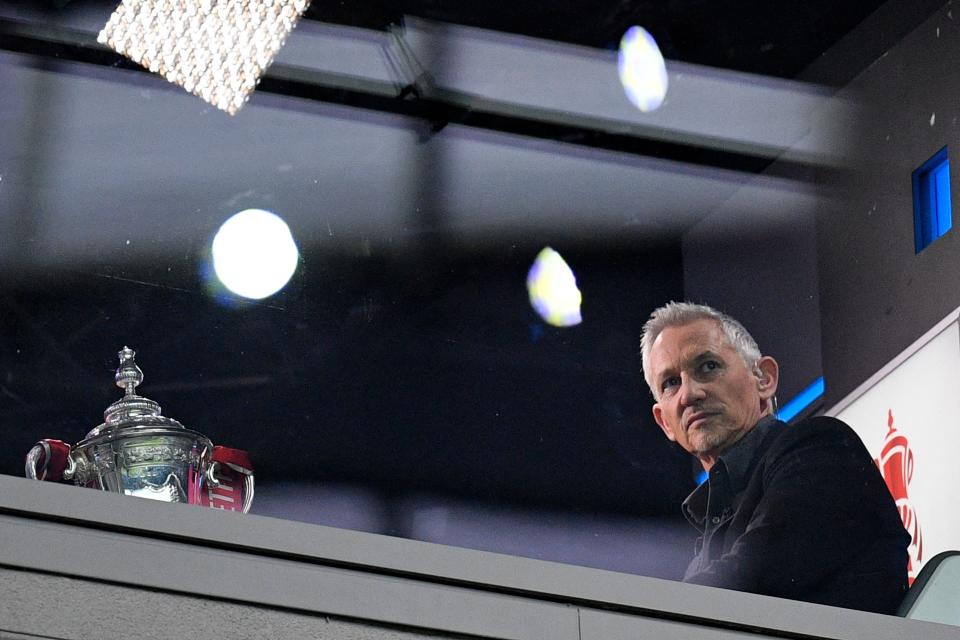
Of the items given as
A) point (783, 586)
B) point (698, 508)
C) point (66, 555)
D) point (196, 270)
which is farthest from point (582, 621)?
point (196, 270)

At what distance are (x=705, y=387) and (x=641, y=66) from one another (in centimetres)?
156

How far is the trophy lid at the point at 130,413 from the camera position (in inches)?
63.1

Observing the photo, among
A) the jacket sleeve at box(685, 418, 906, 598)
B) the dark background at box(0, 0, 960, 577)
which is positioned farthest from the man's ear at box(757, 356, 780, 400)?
the dark background at box(0, 0, 960, 577)

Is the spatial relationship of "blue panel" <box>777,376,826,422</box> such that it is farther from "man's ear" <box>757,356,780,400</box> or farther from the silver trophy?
the silver trophy

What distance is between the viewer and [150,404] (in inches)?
67.3

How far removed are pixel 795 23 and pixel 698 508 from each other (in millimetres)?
1879

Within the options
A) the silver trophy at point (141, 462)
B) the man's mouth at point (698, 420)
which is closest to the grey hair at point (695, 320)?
the man's mouth at point (698, 420)

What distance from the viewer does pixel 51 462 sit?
1.57 meters

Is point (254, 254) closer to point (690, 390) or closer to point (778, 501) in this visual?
point (690, 390)

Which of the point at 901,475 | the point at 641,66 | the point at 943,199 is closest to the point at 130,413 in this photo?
the point at 901,475

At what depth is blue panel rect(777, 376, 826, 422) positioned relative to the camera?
3.52 m

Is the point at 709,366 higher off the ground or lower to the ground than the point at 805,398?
lower

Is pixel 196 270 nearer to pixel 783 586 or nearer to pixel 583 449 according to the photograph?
pixel 583 449

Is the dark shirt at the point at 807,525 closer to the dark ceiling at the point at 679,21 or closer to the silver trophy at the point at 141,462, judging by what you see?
the silver trophy at the point at 141,462
